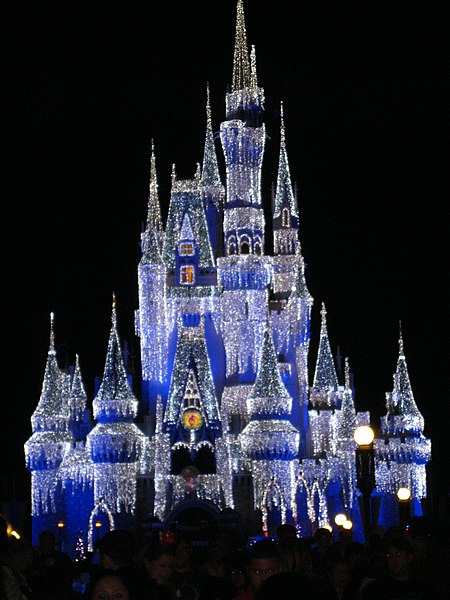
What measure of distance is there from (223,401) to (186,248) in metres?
6.45

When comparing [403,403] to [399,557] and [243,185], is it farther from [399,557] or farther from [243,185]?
[399,557]

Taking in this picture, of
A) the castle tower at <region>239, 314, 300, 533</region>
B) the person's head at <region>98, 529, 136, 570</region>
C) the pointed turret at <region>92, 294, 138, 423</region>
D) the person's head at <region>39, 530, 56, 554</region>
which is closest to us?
the person's head at <region>98, 529, 136, 570</region>

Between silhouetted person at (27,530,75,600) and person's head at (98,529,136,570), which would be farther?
silhouetted person at (27,530,75,600)

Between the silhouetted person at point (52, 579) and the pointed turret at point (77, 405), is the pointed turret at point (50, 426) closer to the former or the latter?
the pointed turret at point (77, 405)

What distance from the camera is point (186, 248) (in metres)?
52.1

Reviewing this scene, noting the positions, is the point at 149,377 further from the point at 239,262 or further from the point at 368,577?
the point at 368,577

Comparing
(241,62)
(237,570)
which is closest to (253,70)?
(241,62)

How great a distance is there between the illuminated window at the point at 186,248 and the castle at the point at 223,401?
54mm

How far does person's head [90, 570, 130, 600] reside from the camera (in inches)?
289

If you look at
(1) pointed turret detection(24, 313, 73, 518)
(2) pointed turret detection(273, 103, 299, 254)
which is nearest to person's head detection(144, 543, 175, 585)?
(1) pointed turret detection(24, 313, 73, 518)

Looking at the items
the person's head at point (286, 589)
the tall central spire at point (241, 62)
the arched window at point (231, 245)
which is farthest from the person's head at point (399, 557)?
the tall central spire at point (241, 62)

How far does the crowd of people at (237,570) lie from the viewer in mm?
7445

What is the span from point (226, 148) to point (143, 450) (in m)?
11.8

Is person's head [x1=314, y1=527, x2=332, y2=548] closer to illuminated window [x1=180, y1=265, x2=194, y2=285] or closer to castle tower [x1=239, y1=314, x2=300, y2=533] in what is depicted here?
castle tower [x1=239, y1=314, x2=300, y2=533]
